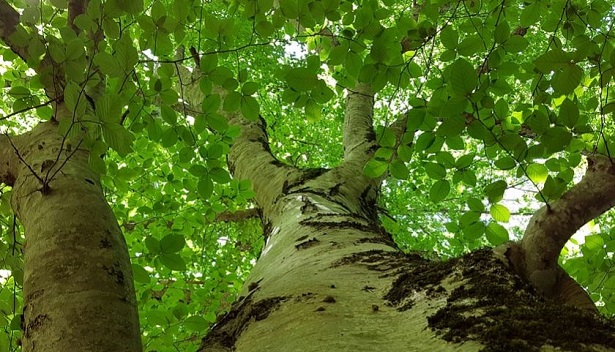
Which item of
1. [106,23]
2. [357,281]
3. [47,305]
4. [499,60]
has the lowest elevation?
[357,281]

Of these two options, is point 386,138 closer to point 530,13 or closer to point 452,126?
point 452,126

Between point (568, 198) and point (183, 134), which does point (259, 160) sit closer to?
point (183, 134)

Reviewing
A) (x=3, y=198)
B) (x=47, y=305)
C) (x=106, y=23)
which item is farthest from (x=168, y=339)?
(x=106, y=23)

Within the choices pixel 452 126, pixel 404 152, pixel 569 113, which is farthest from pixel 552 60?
pixel 404 152

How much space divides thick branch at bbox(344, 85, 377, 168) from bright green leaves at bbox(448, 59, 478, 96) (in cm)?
221

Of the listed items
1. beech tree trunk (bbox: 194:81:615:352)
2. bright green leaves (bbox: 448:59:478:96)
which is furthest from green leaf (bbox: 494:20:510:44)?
beech tree trunk (bbox: 194:81:615:352)

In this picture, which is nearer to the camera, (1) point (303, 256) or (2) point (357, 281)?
(2) point (357, 281)

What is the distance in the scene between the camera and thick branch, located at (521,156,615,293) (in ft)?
4.66

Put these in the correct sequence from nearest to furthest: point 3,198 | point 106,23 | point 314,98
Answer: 1. point 106,23
2. point 314,98
3. point 3,198

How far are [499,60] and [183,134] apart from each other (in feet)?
5.09

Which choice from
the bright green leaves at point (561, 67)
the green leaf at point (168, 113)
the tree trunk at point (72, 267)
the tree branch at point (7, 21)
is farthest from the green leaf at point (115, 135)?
the bright green leaves at point (561, 67)

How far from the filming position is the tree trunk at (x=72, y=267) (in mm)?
1206

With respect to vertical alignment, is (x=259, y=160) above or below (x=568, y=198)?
above

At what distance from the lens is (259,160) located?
399 cm
